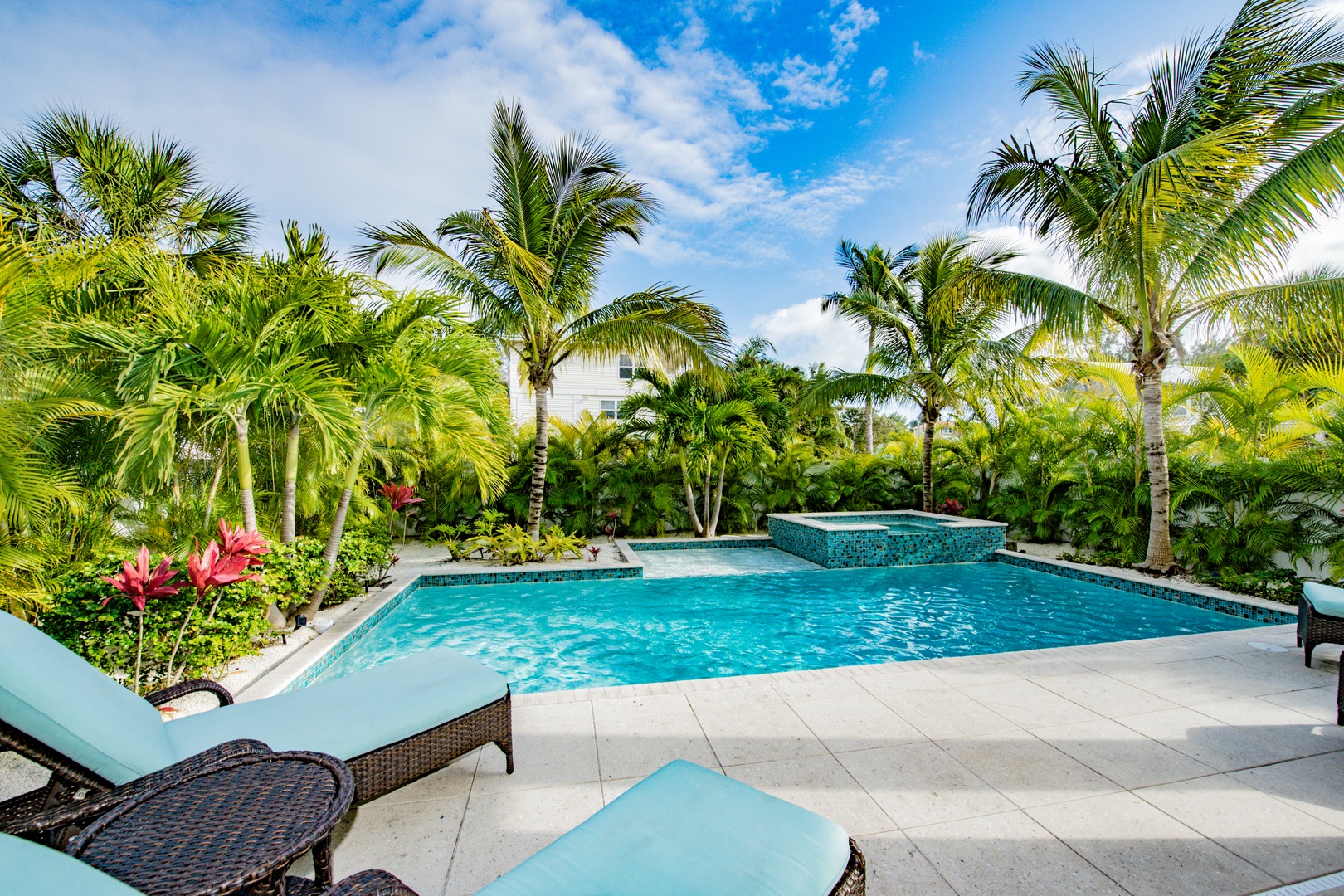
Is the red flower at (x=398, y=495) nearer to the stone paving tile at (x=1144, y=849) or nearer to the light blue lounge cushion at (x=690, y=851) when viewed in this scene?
the light blue lounge cushion at (x=690, y=851)

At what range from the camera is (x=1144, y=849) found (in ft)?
7.20

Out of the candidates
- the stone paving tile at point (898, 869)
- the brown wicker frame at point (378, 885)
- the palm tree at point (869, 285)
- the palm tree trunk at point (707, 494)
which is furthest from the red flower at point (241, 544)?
the palm tree at point (869, 285)

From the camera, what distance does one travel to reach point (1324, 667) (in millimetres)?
4133

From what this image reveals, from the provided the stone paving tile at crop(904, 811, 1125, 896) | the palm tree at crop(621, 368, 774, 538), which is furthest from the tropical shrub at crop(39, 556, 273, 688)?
the palm tree at crop(621, 368, 774, 538)

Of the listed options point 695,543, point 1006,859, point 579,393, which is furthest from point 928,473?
point 579,393

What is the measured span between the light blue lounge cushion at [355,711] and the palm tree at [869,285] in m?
11.1

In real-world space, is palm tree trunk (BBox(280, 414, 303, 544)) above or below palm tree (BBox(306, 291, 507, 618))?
below

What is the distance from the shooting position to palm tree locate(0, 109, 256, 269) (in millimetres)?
6844

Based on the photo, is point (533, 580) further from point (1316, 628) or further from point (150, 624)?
point (1316, 628)

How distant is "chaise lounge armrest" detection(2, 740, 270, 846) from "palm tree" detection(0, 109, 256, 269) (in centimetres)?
742

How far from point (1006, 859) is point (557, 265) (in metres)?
9.12

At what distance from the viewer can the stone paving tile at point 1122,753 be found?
270 centimetres

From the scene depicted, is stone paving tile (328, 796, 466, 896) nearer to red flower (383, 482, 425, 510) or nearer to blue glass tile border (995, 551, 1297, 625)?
red flower (383, 482, 425, 510)

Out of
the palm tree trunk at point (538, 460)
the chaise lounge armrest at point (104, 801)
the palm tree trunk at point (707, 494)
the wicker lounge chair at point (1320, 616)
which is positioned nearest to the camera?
the chaise lounge armrest at point (104, 801)
